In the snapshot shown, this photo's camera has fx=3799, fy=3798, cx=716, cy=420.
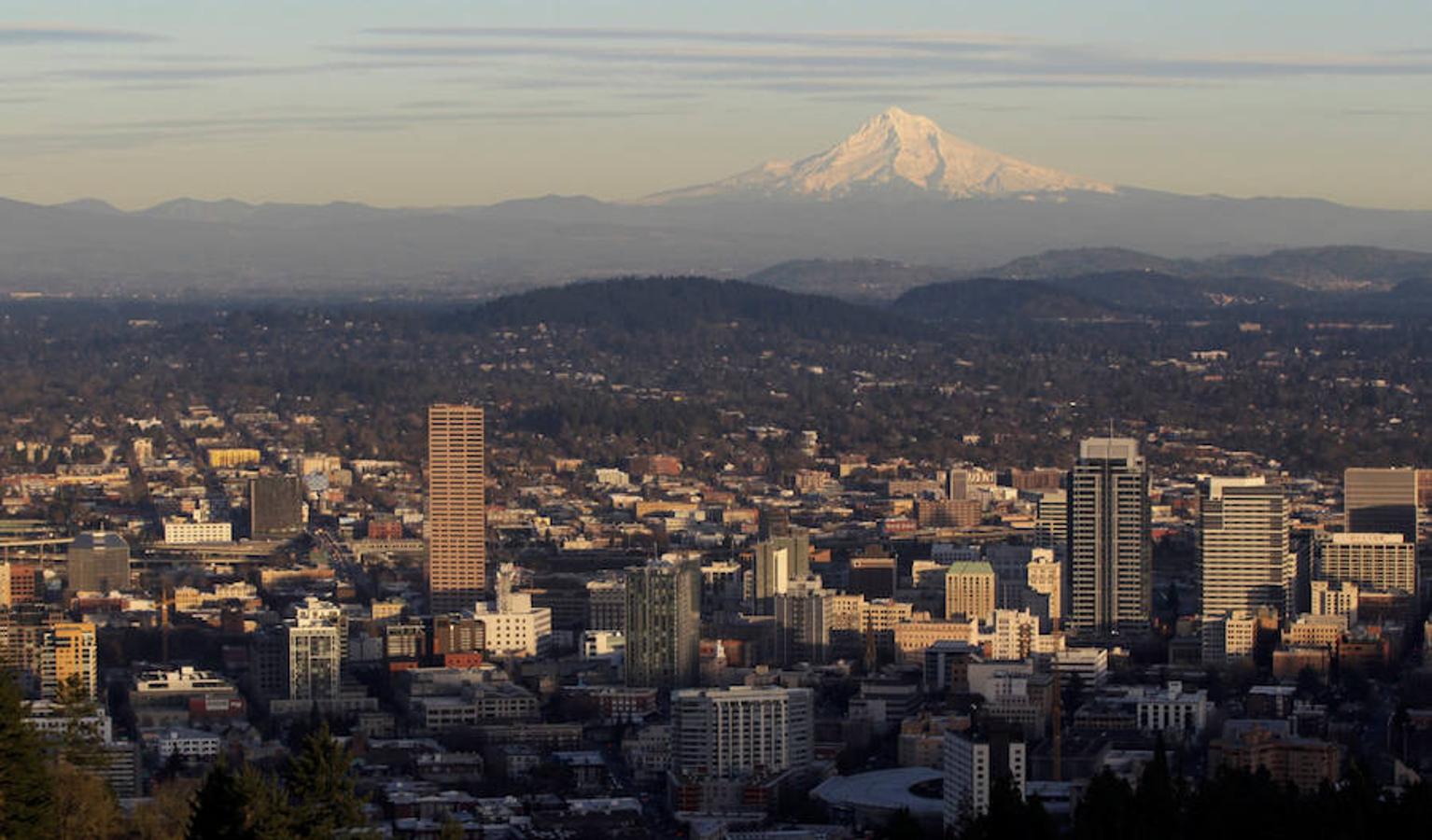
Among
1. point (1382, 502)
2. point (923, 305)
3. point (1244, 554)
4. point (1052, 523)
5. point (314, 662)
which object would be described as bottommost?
point (314, 662)

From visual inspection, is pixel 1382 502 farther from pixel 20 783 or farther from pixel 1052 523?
pixel 20 783

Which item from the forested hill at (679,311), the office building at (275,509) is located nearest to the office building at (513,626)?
the office building at (275,509)

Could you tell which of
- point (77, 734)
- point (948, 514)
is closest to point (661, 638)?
point (77, 734)

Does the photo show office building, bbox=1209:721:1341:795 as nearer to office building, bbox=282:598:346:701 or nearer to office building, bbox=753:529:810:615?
office building, bbox=282:598:346:701

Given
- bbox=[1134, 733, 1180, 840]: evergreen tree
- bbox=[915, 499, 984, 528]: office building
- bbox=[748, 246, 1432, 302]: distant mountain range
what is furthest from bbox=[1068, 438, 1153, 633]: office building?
bbox=[748, 246, 1432, 302]: distant mountain range

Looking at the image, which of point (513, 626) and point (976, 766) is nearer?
point (976, 766)

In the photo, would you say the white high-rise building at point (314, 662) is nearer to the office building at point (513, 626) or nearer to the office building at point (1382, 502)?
the office building at point (513, 626)
